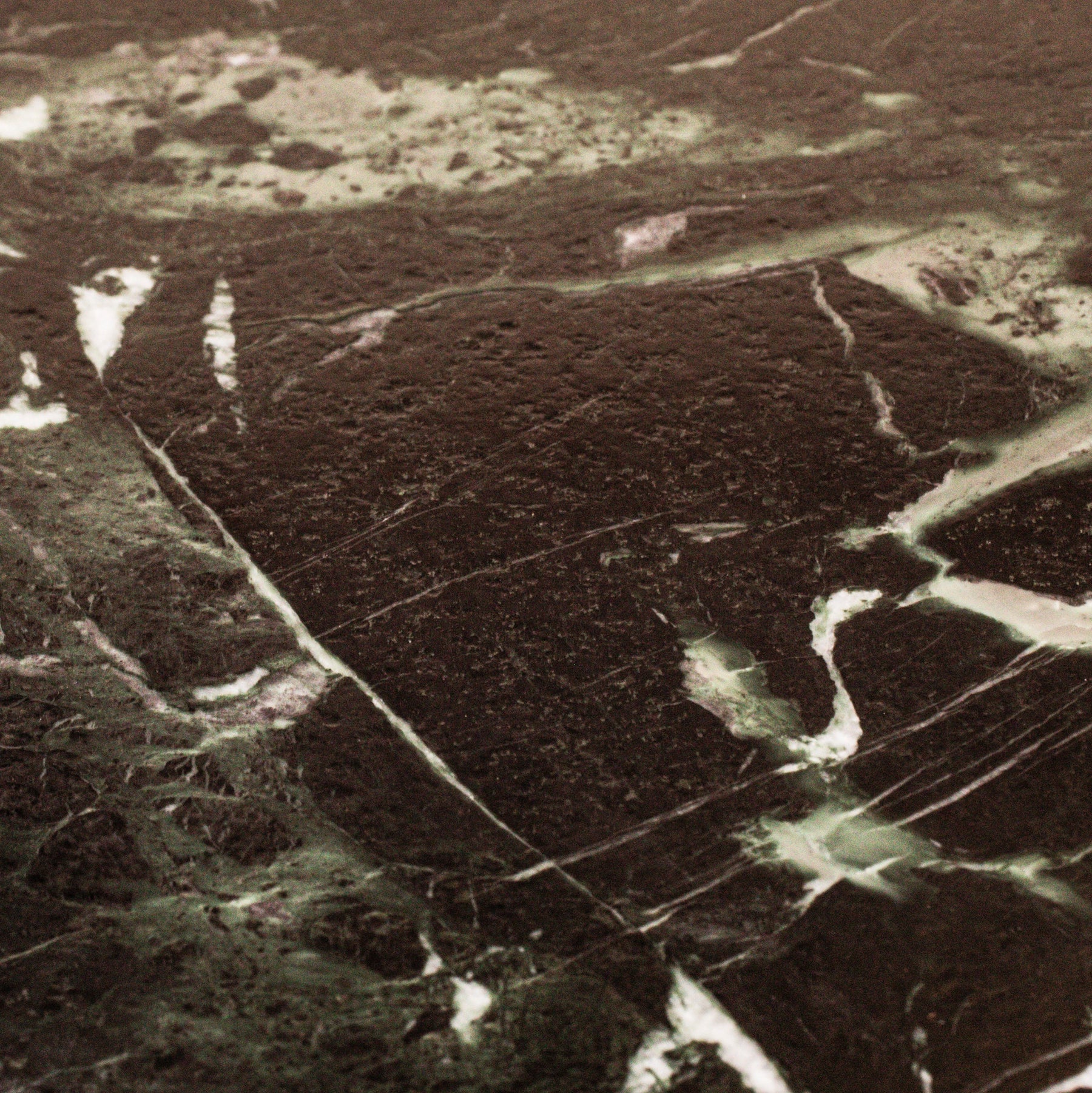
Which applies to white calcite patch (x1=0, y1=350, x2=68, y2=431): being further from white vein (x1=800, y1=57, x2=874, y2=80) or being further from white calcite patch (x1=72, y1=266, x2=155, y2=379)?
white vein (x1=800, y1=57, x2=874, y2=80)

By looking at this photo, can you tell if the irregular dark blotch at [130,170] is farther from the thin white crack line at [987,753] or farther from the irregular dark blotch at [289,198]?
the thin white crack line at [987,753]

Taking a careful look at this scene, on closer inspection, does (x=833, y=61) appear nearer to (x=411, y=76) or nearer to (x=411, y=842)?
(x=411, y=76)

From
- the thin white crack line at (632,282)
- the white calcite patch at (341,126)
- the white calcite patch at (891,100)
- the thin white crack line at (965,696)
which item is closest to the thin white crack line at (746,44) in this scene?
the white calcite patch at (341,126)

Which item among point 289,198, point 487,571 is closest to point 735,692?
point 487,571

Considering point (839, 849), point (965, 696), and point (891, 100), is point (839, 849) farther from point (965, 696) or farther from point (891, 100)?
point (891, 100)

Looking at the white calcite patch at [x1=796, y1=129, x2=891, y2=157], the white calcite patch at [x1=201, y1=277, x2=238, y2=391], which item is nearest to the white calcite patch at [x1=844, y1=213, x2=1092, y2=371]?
the white calcite patch at [x1=796, y1=129, x2=891, y2=157]

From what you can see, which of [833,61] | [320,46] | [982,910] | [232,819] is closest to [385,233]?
[320,46]
